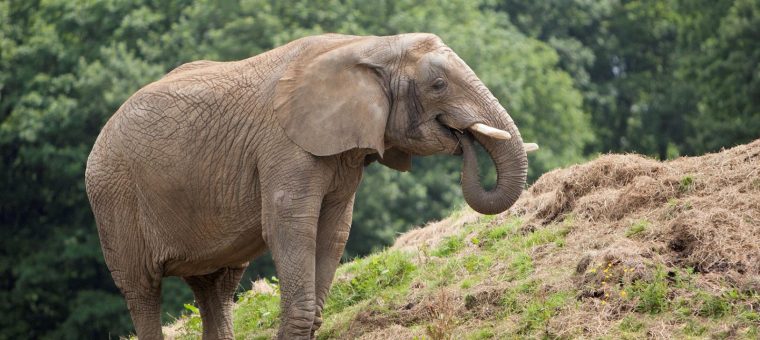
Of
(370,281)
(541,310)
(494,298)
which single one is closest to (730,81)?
(370,281)

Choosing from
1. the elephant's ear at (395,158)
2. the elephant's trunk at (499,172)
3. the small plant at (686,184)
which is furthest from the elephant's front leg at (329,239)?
the small plant at (686,184)

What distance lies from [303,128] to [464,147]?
1.32 meters

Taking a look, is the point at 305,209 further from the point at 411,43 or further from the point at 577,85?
the point at 577,85

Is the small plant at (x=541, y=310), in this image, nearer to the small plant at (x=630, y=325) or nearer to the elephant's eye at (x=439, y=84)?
the small plant at (x=630, y=325)

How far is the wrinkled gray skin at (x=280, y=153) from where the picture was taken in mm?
12609

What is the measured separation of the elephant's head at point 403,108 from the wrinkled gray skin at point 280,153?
11 millimetres

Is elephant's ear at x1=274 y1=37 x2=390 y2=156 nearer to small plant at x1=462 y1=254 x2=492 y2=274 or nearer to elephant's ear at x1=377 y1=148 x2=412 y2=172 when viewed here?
elephant's ear at x1=377 y1=148 x2=412 y2=172

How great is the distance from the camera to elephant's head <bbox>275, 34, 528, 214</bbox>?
1252 centimetres

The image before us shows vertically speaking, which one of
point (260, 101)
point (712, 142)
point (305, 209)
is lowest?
point (712, 142)

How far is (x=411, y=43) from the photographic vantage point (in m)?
12.8

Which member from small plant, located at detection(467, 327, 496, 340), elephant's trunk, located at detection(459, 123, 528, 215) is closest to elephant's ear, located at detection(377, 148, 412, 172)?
elephant's trunk, located at detection(459, 123, 528, 215)

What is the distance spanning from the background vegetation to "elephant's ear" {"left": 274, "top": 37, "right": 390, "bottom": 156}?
21.6 metres

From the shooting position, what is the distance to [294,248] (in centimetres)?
1266

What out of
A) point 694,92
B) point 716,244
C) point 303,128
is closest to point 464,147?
point 303,128
